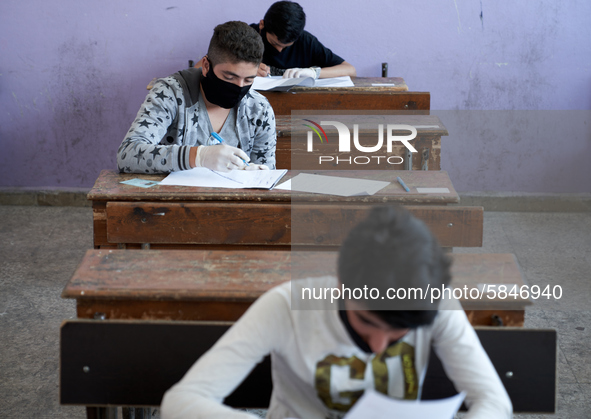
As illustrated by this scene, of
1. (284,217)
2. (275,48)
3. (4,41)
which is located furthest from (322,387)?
(4,41)

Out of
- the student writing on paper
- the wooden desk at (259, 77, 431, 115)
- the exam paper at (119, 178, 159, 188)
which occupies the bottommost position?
the student writing on paper

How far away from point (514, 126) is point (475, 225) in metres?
2.25

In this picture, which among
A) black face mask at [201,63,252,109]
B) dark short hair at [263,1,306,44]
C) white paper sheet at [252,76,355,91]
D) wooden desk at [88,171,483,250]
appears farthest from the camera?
dark short hair at [263,1,306,44]

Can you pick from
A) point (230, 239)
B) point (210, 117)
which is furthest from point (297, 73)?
point (230, 239)

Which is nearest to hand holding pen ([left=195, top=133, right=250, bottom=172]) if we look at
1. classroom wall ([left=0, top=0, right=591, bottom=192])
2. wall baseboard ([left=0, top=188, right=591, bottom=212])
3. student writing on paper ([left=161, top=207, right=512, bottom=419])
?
student writing on paper ([left=161, top=207, right=512, bottom=419])

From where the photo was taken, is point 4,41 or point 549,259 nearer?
point 549,259

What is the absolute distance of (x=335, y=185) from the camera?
1.96 metres

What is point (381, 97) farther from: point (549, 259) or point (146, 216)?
point (146, 216)

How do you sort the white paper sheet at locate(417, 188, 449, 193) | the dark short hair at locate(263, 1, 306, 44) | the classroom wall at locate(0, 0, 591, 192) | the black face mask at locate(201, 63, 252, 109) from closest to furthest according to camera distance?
1. the white paper sheet at locate(417, 188, 449, 193)
2. the black face mask at locate(201, 63, 252, 109)
3. the dark short hair at locate(263, 1, 306, 44)
4. the classroom wall at locate(0, 0, 591, 192)

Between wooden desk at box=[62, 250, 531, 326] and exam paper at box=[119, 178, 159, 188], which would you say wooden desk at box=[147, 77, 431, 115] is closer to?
exam paper at box=[119, 178, 159, 188]

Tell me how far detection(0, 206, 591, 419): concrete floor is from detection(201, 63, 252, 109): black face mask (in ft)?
3.45

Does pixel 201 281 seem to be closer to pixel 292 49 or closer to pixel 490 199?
pixel 292 49

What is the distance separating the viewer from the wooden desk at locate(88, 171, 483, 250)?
181cm

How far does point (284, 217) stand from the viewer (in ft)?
6.06
